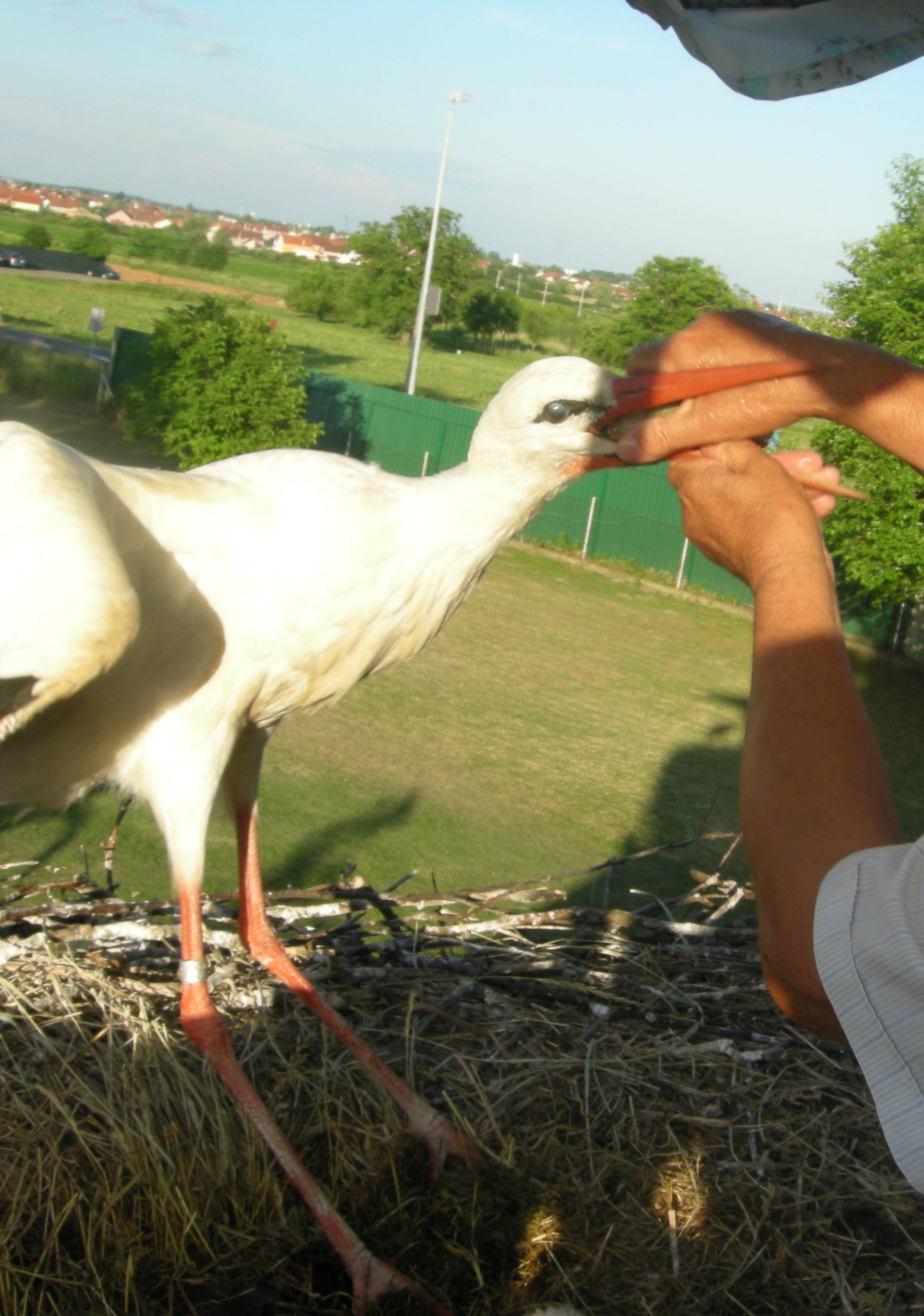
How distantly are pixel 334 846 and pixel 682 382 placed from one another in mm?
5661

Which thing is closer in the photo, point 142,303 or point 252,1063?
point 252,1063

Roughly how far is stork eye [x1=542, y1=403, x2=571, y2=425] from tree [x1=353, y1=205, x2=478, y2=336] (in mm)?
44919

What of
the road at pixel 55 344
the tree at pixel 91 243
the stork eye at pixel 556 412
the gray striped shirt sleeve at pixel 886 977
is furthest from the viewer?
the tree at pixel 91 243

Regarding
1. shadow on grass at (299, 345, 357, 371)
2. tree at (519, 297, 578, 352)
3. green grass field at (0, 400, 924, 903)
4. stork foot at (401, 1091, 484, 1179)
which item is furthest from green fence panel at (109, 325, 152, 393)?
tree at (519, 297, 578, 352)

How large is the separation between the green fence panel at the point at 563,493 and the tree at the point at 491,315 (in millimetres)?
35423

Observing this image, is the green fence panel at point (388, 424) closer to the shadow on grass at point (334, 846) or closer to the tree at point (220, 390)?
the tree at point (220, 390)

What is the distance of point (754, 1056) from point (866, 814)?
95.0 inches

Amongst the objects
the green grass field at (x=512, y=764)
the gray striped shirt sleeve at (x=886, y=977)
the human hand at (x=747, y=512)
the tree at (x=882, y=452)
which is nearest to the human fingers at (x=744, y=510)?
the human hand at (x=747, y=512)

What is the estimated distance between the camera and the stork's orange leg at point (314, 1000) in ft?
9.65

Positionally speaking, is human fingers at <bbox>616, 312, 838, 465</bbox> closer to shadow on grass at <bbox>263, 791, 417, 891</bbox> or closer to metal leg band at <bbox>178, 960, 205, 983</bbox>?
metal leg band at <bbox>178, 960, 205, 983</bbox>

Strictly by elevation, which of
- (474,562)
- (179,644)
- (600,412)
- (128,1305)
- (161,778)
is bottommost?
(128,1305)

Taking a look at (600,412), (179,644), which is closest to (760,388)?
(600,412)

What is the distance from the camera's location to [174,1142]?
2752 mm

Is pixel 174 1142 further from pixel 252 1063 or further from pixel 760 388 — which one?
pixel 760 388
